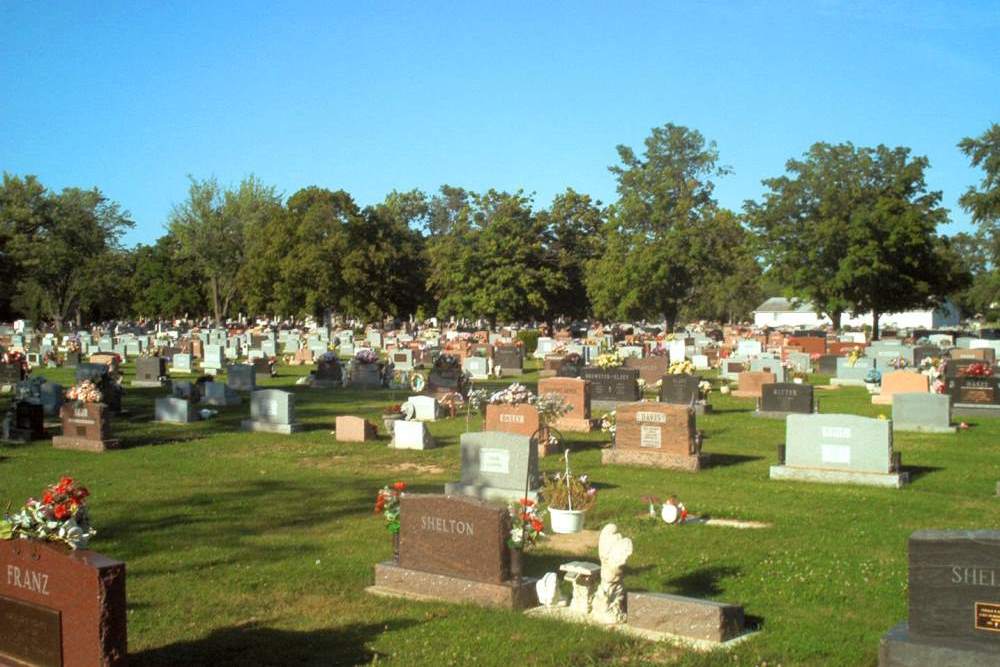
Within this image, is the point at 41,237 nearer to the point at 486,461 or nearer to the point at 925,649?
the point at 486,461

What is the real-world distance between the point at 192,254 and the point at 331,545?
239ft

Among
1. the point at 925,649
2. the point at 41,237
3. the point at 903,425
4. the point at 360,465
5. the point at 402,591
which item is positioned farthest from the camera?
the point at 41,237

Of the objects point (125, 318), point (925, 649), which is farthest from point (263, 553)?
point (125, 318)

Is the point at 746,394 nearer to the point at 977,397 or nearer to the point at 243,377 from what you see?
the point at 977,397

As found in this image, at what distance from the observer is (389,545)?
476 inches

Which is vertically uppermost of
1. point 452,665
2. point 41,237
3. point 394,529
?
point 41,237

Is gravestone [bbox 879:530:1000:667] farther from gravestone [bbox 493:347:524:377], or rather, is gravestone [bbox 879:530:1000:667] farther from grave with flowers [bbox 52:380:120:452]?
gravestone [bbox 493:347:524:377]

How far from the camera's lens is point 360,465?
1877cm

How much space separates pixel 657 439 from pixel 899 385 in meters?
12.4

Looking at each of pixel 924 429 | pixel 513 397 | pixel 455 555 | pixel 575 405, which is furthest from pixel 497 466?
pixel 924 429

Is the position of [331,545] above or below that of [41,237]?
below

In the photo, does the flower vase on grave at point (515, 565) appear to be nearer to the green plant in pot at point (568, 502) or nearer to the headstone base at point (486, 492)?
the green plant in pot at point (568, 502)

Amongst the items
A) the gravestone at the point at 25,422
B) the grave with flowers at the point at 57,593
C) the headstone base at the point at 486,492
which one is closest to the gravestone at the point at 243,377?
the gravestone at the point at 25,422

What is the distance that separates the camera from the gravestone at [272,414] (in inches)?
926
